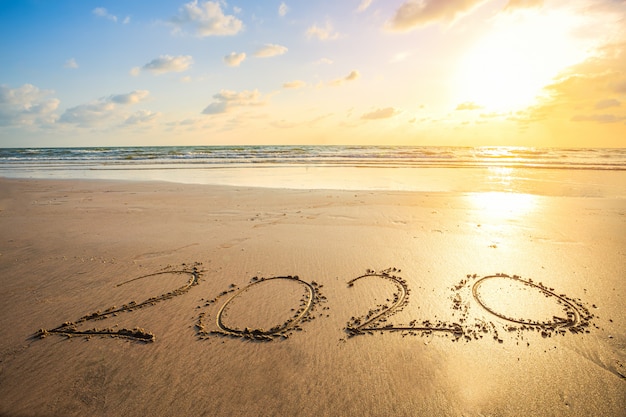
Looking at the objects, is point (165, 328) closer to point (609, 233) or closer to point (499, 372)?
point (499, 372)

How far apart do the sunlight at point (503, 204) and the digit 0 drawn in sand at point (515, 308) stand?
3.36 metres

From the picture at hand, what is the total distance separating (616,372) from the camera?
Result: 7.88 feet

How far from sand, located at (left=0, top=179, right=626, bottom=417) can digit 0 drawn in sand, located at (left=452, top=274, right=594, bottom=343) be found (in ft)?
0.07

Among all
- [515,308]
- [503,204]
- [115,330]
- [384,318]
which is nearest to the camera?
[115,330]

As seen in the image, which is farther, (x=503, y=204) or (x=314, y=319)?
(x=503, y=204)

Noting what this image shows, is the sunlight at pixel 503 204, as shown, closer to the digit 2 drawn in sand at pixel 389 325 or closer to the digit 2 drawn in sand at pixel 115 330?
the digit 2 drawn in sand at pixel 389 325

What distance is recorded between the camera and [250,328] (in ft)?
9.82

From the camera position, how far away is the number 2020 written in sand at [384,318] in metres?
2.92

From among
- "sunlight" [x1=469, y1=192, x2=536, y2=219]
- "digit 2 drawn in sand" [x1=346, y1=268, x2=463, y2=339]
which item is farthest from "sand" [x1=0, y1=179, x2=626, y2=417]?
A: "sunlight" [x1=469, y1=192, x2=536, y2=219]

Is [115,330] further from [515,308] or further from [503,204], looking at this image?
[503,204]

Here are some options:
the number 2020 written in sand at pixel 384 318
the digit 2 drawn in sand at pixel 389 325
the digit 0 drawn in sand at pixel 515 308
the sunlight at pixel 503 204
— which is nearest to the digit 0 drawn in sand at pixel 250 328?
the number 2020 written in sand at pixel 384 318

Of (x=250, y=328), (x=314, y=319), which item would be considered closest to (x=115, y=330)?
(x=250, y=328)

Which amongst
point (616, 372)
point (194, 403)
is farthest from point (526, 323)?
point (194, 403)

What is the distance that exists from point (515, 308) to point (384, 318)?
1446mm
